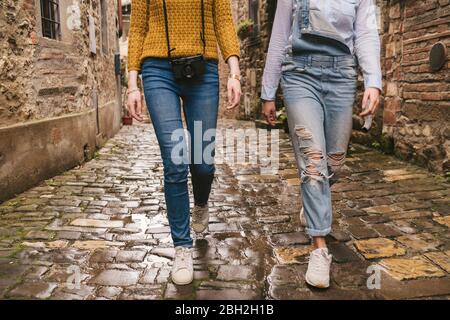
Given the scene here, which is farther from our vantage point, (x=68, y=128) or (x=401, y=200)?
(x=68, y=128)

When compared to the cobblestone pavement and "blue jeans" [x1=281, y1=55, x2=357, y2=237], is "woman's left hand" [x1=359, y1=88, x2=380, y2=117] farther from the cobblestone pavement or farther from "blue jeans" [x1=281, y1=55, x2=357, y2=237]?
the cobblestone pavement

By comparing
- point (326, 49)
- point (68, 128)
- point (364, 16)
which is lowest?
point (68, 128)

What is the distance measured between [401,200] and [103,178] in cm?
314

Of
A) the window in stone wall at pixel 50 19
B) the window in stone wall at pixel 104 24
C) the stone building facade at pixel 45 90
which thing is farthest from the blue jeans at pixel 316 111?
the window in stone wall at pixel 104 24

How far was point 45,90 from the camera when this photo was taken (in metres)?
5.01

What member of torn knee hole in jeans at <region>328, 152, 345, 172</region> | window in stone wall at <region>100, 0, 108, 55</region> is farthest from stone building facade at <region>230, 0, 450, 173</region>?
window in stone wall at <region>100, 0, 108, 55</region>

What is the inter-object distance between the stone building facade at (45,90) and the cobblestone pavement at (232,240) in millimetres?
370

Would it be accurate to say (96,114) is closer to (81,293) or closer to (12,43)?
(12,43)

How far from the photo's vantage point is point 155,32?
2445 mm

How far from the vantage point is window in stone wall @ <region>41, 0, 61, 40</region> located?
5.36 m

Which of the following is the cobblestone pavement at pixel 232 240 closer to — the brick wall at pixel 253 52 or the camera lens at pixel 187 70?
the camera lens at pixel 187 70
